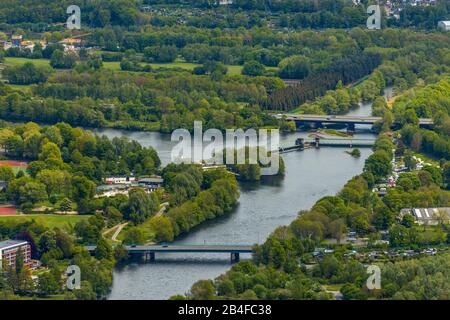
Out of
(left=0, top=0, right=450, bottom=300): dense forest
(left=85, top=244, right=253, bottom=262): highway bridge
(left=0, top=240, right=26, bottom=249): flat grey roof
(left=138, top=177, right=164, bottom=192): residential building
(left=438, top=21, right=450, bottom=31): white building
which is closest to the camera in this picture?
(left=0, top=0, right=450, bottom=300): dense forest

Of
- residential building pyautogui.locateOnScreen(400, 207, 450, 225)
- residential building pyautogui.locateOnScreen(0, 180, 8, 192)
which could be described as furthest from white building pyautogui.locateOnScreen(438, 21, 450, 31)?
residential building pyautogui.locateOnScreen(400, 207, 450, 225)

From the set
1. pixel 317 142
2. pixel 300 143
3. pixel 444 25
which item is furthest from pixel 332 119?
pixel 444 25

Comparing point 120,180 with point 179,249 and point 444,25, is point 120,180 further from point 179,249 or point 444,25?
point 444,25

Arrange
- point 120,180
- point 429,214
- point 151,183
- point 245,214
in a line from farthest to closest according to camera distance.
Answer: point 120,180
point 151,183
point 245,214
point 429,214

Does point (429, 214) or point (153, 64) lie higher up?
point (153, 64)

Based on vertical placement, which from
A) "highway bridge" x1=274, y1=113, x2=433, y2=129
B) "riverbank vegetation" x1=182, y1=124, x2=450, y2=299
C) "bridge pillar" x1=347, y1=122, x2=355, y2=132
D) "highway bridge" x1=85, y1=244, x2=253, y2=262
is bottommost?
"highway bridge" x1=85, y1=244, x2=253, y2=262

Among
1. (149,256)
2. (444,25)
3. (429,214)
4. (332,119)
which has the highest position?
(444,25)

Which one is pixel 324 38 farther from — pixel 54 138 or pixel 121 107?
pixel 54 138

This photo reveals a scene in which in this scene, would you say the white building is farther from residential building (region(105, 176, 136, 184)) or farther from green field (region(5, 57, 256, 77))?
residential building (region(105, 176, 136, 184))
